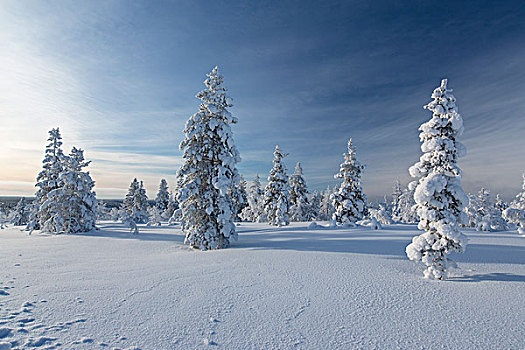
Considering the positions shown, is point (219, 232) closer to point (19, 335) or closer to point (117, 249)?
point (117, 249)

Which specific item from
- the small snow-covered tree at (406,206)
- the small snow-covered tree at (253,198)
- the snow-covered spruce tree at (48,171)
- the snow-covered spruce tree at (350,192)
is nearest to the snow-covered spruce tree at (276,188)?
the snow-covered spruce tree at (350,192)

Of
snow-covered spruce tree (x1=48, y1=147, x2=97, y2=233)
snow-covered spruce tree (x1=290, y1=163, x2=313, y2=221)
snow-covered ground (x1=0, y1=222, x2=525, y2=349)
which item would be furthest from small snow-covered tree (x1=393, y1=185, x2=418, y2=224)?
snow-covered spruce tree (x1=48, y1=147, x2=97, y2=233)

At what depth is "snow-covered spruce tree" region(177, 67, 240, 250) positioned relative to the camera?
1430 cm

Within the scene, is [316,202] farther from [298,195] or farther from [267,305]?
[267,305]

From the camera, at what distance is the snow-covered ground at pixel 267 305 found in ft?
13.7

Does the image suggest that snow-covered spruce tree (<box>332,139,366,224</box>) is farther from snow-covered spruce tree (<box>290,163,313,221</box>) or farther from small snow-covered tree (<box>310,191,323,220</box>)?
small snow-covered tree (<box>310,191,323,220</box>)

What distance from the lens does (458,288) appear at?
6.25 m

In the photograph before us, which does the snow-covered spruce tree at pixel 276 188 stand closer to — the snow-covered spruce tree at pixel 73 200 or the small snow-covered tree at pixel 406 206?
the snow-covered spruce tree at pixel 73 200

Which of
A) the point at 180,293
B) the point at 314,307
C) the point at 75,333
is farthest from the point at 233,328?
the point at 75,333

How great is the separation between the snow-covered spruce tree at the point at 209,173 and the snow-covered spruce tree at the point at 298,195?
31.6 metres

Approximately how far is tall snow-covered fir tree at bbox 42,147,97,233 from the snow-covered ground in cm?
1594

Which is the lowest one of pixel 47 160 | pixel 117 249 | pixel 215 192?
pixel 117 249

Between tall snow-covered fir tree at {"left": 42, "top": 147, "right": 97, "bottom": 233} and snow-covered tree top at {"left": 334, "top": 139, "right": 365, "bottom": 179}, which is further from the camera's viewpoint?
snow-covered tree top at {"left": 334, "top": 139, "right": 365, "bottom": 179}

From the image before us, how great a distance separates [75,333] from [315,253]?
8.14 m
